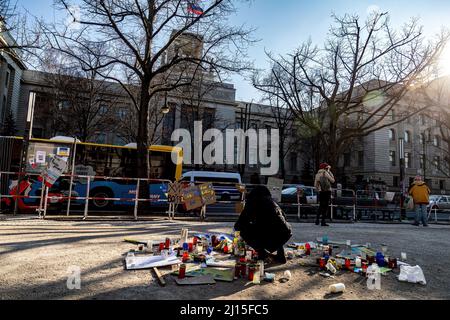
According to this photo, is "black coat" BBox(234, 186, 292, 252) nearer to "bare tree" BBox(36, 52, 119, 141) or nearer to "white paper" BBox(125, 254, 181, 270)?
"white paper" BBox(125, 254, 181, 270)

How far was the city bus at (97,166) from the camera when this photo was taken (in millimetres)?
14703

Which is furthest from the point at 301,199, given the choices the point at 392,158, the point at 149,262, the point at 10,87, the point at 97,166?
the point at 392,158

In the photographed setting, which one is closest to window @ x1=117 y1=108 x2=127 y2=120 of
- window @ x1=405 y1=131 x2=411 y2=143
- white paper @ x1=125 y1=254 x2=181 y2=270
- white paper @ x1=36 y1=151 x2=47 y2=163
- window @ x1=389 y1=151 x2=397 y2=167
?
white paper @ x1=36 y1=151 x2=47 y2=163

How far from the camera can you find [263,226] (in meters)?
4.97

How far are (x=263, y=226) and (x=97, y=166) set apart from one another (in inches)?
566

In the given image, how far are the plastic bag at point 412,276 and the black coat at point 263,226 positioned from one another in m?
1.67

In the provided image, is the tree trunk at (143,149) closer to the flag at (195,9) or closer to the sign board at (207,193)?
the sign board at (207,193)

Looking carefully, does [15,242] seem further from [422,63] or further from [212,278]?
[422,63]

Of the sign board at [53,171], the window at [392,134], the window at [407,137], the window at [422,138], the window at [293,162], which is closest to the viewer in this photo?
the sign board at [53,171]

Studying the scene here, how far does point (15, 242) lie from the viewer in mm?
5918

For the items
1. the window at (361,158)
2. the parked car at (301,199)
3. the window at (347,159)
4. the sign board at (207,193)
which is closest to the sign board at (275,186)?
the sign board at (207,193)

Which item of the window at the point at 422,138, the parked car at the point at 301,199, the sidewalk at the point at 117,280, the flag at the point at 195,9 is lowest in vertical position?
the sidewalk at the point at 117,280

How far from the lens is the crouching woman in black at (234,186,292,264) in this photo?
195 inches

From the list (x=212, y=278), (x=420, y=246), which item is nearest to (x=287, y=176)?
(x=420, y=246)
